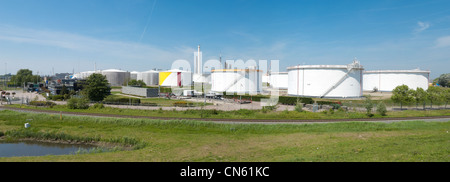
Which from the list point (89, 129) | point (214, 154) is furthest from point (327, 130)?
point (89, 129)

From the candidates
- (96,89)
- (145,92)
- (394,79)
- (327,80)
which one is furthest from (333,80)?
(96,89)

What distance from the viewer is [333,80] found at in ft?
169

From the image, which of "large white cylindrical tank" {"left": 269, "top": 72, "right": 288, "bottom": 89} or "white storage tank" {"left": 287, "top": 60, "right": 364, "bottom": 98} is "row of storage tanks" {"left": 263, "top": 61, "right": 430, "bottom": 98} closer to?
"white storage tank" {"left": 287, "top": 60, "right": 364, "bottom": 98}

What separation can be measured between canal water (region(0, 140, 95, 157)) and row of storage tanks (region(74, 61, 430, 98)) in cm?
4670

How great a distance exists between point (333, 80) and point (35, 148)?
5133 cm

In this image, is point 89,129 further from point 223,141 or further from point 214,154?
point 214,154

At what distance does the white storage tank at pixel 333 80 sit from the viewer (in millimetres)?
51594

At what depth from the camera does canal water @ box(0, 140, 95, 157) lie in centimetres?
1547

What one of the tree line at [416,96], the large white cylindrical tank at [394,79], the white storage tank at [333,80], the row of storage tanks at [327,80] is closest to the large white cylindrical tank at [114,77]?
the row of storage tanks at [327,80]
